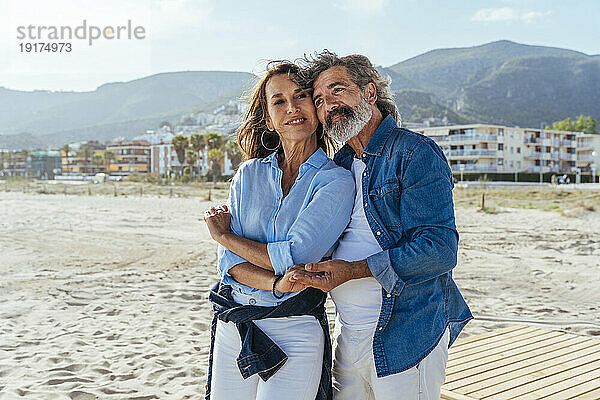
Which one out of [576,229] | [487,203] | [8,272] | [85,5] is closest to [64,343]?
[8,272]

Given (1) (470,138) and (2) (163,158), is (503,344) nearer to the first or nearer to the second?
(1) (470,138)

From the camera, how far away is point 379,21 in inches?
4154

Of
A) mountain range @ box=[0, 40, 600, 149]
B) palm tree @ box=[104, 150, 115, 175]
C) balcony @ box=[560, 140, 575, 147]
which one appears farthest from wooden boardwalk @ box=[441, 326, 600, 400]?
mountain range @ box=[0, 40, 600, 149]

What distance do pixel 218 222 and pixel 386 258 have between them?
24.0 inches

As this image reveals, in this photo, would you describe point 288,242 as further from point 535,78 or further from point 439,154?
point 535,78

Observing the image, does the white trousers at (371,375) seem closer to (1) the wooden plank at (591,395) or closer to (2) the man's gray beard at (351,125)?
(2) the man's gray beard at (351,125)

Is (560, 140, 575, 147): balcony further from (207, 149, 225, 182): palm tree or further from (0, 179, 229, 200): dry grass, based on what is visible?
(0, 179, 229, 200): dry grass

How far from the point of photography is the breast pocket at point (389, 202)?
6.24 ft

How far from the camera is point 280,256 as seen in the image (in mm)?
1916

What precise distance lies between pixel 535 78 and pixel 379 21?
36028mm

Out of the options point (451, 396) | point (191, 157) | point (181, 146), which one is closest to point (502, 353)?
point (451, 396)

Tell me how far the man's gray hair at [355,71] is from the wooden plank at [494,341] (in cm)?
183

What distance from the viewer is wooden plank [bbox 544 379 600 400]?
111 inches

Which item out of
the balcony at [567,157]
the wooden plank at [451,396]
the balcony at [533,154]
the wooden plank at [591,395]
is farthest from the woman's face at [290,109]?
the balcony at [567,157]
